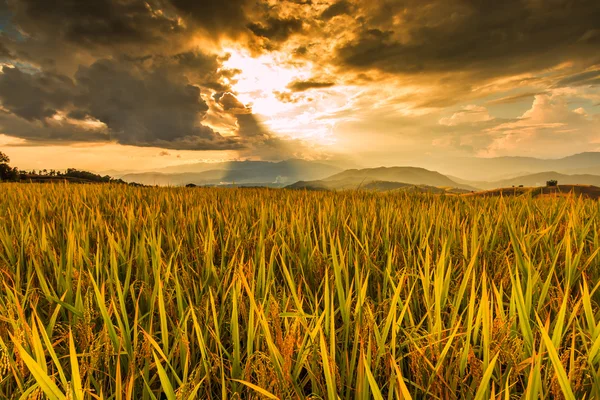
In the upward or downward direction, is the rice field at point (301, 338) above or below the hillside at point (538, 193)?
below

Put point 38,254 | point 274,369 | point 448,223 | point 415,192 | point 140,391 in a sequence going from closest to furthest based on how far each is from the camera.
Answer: point 274,369
point 140,391
point 38,254
point 448,223
point 415,192

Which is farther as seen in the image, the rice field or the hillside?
the hillside

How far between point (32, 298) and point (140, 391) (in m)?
0.92

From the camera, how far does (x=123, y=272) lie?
1.94m

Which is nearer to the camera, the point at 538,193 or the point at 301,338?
the point at 301,338

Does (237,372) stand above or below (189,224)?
below

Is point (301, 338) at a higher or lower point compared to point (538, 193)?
lower

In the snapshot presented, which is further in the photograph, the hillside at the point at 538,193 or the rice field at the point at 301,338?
the hillside at the point at 538,193

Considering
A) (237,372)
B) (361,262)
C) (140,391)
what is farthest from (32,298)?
(361,262)

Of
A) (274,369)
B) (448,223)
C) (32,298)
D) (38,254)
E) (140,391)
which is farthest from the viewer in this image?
(448,223)

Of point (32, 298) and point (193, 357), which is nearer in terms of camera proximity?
point (193, 357)

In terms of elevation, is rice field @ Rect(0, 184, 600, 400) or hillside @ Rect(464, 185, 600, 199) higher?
hillside @ Rect(464, 185, 600, 199)

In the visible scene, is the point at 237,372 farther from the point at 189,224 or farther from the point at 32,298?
the point at 189,224

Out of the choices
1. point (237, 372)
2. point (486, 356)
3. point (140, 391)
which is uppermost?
point (486, 356)
